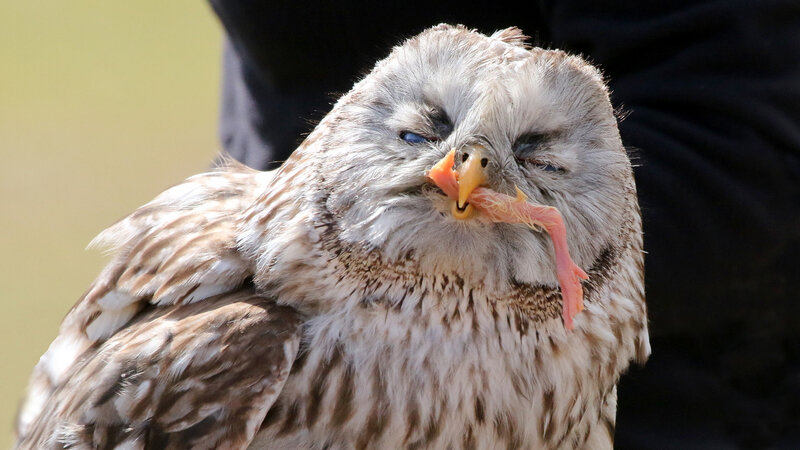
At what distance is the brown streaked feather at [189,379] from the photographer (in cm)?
163

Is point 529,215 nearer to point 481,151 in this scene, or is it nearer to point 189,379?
point 481,151

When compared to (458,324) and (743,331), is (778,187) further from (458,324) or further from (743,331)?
(458,324)

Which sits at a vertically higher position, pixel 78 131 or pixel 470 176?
pixel 78 131

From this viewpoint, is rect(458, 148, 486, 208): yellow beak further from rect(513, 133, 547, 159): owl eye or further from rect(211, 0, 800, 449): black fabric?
rect(211, 0, 800, 449): black fabric

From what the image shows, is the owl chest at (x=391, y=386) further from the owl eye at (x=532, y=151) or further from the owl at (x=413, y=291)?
the owl eye at (x=532, y=151)

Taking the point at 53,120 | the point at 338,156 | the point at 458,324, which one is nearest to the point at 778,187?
the point at 458,324

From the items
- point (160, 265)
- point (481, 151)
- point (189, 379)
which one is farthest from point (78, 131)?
point (481, 151)

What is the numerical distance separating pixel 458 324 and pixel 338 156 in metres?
0.33

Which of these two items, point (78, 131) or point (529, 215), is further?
point (78, 131)

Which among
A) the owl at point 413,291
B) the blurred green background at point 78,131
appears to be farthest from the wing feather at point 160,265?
the blurred green background at point 78,131

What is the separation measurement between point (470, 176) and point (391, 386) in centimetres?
42

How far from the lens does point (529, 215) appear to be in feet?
4.92

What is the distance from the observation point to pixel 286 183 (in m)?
1.79

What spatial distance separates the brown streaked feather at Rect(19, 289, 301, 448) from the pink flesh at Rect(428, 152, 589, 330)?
40 cm
